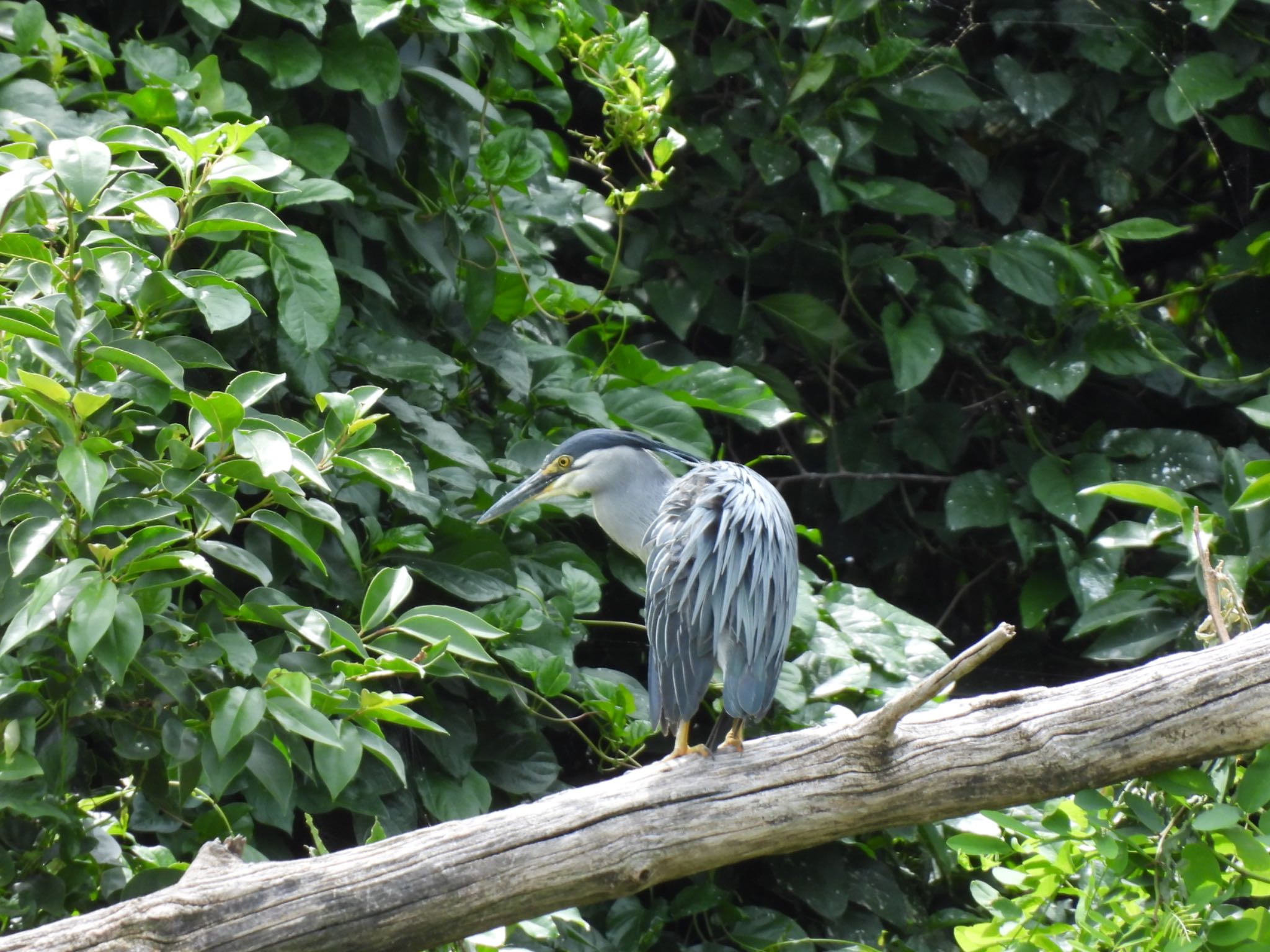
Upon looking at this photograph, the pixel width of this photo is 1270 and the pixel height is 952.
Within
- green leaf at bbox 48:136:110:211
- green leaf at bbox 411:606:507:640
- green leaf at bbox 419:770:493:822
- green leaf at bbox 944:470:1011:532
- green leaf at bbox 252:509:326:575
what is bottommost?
green leaf at bbox 419:770:493:822

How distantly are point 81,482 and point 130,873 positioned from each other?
84cm

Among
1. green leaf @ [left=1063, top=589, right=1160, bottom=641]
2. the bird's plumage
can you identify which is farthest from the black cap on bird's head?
green leaf @ [left=1063, top=589, right=1160, bottom=641]

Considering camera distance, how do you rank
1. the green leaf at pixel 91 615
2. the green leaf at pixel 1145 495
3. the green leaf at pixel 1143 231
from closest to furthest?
the green leaf at pixel 91 615 → the green leaf at pixel 1145 495 → the green leaf at pixel 1143 231

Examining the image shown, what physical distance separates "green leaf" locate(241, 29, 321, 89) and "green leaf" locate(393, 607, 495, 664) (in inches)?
42.8

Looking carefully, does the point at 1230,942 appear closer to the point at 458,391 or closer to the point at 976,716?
the point at 976,716

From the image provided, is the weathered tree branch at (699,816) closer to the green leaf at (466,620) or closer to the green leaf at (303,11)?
the green leaf at (466,620)

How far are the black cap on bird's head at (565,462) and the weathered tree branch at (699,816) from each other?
76 cm

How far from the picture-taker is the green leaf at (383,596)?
168 centimetres

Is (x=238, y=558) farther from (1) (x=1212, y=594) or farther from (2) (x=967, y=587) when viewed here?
(2) (x=967, y=587)

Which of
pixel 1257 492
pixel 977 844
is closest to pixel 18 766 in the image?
pixel 977 844

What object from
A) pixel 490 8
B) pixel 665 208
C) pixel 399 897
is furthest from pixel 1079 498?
pixel 399 897

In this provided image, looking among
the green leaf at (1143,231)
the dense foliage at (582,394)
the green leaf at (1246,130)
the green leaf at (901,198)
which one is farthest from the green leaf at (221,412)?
the green leaf at (1246,130)

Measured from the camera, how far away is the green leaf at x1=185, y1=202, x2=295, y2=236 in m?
1.63

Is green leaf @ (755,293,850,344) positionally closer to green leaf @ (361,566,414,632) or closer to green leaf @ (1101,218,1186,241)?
green leaf @ (1101,218,1186,241)
